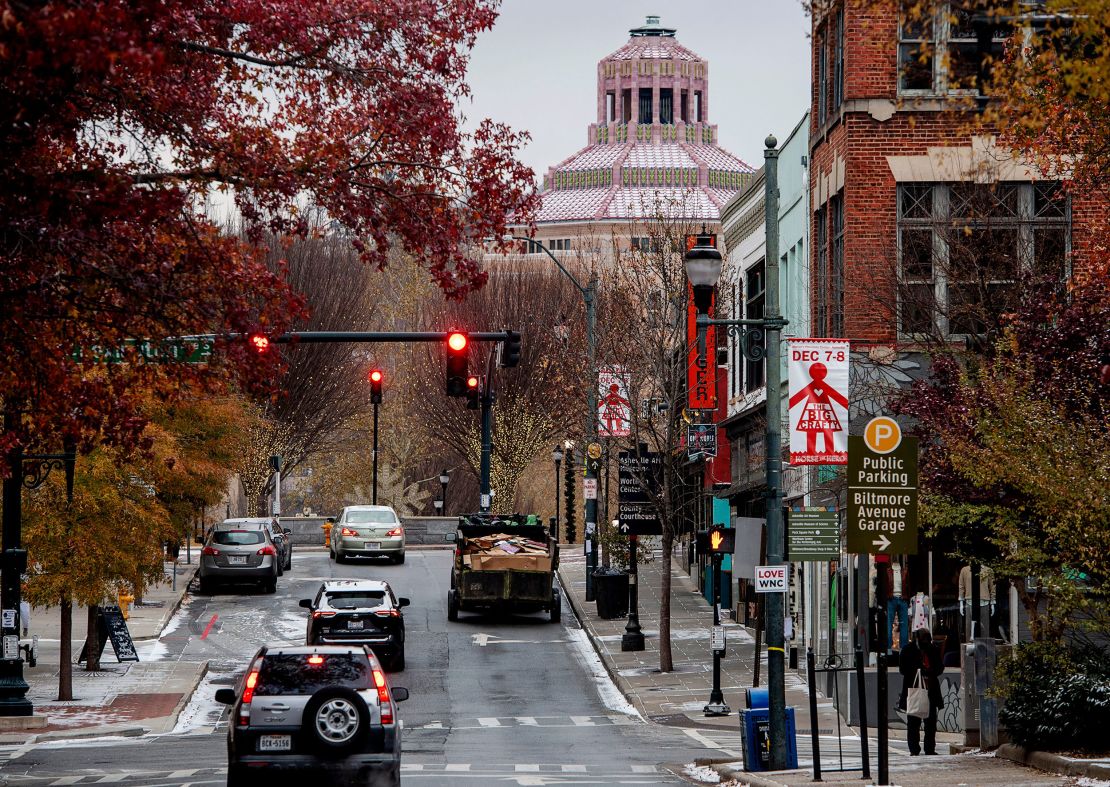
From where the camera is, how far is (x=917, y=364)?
3141cm

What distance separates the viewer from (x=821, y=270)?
34.6 meters

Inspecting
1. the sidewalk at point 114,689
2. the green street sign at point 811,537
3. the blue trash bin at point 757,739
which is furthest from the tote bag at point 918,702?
the sidewalk at point 114,689

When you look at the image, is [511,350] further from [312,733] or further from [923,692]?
[312,733]

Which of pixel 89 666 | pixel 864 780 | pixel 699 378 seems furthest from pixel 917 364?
pixel 89 666

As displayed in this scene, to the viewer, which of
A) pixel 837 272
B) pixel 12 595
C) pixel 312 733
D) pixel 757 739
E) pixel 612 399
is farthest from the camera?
pixel 612 399

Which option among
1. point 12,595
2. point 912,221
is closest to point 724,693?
point 912,221

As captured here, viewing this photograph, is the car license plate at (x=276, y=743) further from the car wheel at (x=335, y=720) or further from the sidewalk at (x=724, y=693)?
the sidewalk at (x=724, y=693)

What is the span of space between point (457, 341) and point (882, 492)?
11.7 meters

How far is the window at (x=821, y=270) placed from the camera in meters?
33.7

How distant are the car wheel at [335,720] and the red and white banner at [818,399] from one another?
8015 millimetres

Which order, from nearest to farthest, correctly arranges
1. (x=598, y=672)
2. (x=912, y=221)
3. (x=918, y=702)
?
(x=918, y=702), (x=912, y=221), (x=598, y=672)

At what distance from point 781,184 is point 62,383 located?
25.0 m

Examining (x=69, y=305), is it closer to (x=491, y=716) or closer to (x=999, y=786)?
(x=999, y=786)

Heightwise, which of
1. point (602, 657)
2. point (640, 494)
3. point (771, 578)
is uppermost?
point (640, 494)
